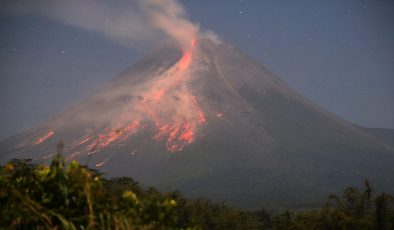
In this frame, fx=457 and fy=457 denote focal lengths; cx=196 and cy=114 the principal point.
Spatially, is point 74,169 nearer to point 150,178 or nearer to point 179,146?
point 150,178

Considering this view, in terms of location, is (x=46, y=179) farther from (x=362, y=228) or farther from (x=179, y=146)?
(x=179, y=146)

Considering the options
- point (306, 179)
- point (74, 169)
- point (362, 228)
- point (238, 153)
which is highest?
point (238, 153)

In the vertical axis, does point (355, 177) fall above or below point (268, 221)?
above

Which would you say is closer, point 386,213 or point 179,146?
point 386,213

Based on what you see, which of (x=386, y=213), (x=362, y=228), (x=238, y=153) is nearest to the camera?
(x=362, y=228)

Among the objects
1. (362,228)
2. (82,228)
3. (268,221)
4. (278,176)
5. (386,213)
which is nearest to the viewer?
(82,228)

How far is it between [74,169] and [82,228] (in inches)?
37.5

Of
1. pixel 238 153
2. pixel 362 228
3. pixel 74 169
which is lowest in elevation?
pixel 362 228

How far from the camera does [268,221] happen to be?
4616 centimetres

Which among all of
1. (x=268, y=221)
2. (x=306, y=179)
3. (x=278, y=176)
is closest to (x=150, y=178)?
(x=278, y=176)

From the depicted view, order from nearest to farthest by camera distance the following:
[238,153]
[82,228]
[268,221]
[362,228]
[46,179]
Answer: [82,228] < [46,179] < [362,228] < [268,221] < [238,153]

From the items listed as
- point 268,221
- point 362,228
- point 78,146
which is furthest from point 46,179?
point 78,146

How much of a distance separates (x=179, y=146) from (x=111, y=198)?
622 ft

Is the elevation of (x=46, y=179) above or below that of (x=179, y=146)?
below
